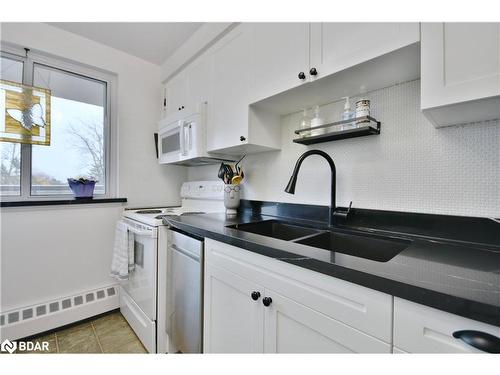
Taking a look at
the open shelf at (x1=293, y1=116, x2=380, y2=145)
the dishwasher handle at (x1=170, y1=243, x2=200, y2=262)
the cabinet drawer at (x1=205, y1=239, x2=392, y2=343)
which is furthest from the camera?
the dishwasher handle at (x1=170, y1=243, x2=200, y2=262)

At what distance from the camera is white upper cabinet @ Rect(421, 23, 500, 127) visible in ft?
2.22

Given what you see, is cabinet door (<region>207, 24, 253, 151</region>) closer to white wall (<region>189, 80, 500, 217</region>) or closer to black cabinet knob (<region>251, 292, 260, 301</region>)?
white wall (<region>189, 80, 500, 217</region>)

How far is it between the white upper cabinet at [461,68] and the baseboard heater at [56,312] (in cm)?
257

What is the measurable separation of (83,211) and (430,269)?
2344 mm

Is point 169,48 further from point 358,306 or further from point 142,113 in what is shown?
point 358,306

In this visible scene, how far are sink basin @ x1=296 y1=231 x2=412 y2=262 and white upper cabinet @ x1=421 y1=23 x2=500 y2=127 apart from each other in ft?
1.86

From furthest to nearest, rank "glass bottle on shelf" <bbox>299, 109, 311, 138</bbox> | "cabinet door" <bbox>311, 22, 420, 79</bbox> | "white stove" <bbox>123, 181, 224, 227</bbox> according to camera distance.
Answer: "white stove" <bbox>123, 181, 224, 227</bbox> < "glass bottle on shelf" <bbox>299, 109, 311, 138</bbox> < "cabinet door" <bbox>311, 22, 420, 79</bbox>

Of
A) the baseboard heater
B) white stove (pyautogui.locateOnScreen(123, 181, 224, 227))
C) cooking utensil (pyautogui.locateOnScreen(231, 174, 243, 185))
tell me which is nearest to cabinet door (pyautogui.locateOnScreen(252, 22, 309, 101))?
cooking utensil (pyautogui.locateOnScreen(231, 174, 243, 185))

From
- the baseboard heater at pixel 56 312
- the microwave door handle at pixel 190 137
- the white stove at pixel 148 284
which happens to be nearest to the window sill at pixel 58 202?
the white stove at pixel 148 284

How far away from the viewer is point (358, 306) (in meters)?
0.66

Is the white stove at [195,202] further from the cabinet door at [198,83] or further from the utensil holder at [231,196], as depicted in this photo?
the cabinet door at [198,83]

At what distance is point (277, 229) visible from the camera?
4.97 feet
